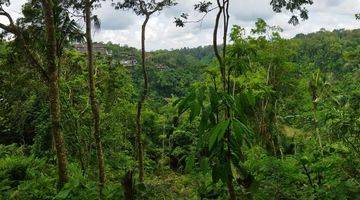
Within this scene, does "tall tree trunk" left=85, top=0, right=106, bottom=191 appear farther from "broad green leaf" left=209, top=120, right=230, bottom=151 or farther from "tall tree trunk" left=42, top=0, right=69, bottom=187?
"broad green leaf" left=209, top=120, right=230, bottom=151

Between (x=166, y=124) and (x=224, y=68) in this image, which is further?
(x=166, y=124)

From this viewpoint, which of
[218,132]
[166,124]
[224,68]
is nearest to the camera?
[218,132]

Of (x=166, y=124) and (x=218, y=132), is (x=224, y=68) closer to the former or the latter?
(x=218, y=132)

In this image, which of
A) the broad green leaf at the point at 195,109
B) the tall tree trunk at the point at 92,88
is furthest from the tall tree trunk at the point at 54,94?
the broad green leaf at the point at 195,109

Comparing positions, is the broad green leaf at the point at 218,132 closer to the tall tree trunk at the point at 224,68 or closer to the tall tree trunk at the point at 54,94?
the tall tree trunk at the point at 224,68

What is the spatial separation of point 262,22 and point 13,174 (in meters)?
18.3

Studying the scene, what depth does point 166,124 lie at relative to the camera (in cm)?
3425

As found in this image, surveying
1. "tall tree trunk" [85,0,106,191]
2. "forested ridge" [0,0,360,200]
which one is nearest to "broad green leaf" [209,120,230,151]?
"forested ridge" [0,0,360,200]

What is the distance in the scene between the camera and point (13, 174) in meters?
10.8

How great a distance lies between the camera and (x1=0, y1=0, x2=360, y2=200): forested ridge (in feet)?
11.8

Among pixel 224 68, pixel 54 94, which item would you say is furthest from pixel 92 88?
pixel 224 68

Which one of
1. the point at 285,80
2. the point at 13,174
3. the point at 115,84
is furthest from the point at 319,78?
the point at 13,174

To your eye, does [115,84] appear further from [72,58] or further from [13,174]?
[13,174]

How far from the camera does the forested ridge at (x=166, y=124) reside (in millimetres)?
3604
